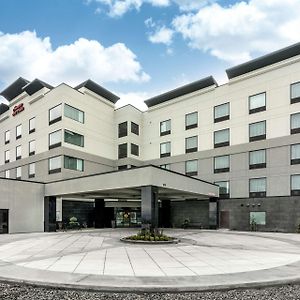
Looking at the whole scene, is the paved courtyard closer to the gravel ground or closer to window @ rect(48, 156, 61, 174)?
the gravel ground

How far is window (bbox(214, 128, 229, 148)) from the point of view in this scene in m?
41.9

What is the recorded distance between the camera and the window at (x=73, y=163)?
41.1m

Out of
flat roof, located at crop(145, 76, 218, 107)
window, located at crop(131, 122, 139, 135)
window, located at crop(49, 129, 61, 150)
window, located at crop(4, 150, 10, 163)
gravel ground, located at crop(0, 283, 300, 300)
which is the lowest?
gravel ground, located at crop(0, 283, 300, 300)

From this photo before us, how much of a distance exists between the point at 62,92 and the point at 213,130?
20334 millimetres

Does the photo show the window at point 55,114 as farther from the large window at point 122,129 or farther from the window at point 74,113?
the large window at point 122,129

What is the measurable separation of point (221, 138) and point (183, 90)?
32.0 feet

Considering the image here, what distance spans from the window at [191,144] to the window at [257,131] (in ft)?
26.0

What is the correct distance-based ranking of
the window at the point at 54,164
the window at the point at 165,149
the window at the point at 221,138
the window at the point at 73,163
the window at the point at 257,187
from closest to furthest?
1. the window at the point at 257,187
2. the window at the point at 54,164
3. the window at the point at 73,163
4. the window at the point at 221,138
5. the window at the point at 165,149

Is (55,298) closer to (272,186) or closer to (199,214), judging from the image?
(272,186)

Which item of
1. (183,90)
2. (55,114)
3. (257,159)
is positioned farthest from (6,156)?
(257,159)

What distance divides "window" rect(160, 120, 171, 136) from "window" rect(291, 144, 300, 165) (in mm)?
17990

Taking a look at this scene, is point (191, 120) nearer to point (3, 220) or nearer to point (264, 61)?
point (264, 61)

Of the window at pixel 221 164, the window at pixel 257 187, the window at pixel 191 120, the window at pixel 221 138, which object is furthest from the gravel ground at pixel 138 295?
the window at pixel 191 120

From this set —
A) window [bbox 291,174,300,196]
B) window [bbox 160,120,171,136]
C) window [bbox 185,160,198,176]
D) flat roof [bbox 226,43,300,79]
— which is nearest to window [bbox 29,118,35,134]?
window [bbox 160,120,171,136]
